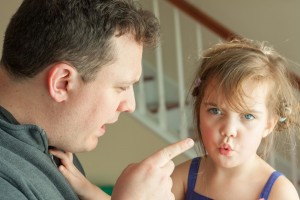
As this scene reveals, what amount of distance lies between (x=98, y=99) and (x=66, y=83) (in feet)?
0.30

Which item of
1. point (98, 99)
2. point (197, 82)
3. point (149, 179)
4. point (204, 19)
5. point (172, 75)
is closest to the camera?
point (149, 179)

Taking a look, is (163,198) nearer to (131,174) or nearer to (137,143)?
(131,174)

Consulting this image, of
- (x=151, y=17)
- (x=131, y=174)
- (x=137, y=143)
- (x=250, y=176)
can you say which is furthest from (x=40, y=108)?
(x=137, y=143)

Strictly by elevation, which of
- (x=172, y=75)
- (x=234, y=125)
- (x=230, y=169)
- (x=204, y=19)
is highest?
(x=204, y=19)

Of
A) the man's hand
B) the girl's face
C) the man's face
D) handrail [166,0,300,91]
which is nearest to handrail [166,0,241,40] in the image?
handrail [166,0,300,91]

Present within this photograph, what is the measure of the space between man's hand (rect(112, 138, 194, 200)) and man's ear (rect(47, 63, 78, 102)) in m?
0.25

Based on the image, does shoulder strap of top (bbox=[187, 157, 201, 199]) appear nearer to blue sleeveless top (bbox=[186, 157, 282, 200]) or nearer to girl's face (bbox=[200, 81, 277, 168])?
blue sleeveless top (bbox=[186, 157, 282, 200])

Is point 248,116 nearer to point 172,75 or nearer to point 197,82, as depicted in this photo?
point 197,82

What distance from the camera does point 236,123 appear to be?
1365mm

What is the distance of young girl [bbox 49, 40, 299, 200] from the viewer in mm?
1362

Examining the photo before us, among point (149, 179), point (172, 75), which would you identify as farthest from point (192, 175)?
point (172, 75)

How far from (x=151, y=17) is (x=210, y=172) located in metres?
0.53

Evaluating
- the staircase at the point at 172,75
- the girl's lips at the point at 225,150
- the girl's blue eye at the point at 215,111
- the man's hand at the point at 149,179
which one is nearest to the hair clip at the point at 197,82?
the girl's blue eye at the point at 215,111

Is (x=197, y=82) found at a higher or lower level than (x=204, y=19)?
lower
